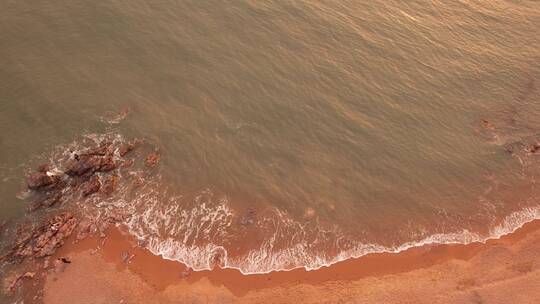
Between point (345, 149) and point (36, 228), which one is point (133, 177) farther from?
point (345, 149)

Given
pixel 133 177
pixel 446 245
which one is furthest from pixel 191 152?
pixel 446 245

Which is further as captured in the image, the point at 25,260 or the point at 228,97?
the point at 228,97

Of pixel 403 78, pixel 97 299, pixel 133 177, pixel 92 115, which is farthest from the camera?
pixel 403 78

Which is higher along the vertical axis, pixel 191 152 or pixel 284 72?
pixel 284 72

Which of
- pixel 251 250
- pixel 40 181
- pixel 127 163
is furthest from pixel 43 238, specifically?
pixel 251 250

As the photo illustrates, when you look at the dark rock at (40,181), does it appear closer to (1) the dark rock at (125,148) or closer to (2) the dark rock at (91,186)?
(2) the dark rock at (91,186)

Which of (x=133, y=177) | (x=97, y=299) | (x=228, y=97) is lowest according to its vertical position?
(x=97, y=299)

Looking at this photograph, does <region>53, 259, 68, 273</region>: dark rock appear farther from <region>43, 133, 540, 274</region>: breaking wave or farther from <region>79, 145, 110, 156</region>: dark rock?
<region>79, 145, 110, 156</region>: dark rock

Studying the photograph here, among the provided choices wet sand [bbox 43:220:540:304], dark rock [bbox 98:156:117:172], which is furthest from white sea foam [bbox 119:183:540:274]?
dark rock [bbox 98:156:117:172]
